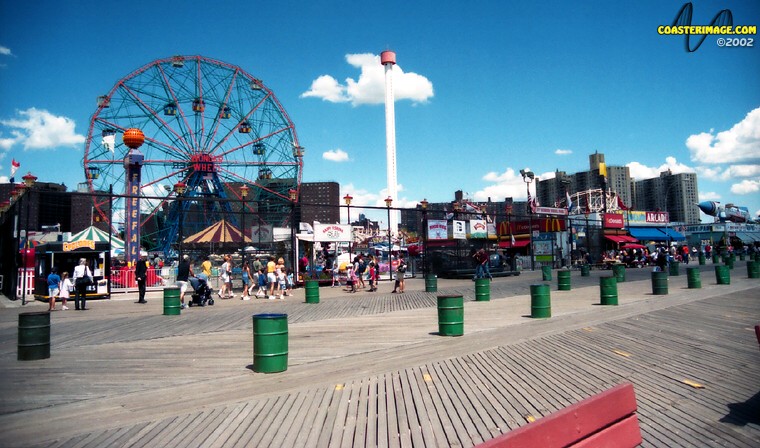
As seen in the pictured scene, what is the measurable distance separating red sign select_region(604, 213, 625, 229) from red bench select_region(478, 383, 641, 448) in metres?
53.7

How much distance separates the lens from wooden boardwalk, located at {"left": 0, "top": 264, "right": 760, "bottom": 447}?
4.93m

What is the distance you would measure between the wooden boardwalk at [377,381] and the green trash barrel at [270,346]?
0.20 metres

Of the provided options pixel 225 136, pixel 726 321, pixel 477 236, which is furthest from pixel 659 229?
pixel 726 321

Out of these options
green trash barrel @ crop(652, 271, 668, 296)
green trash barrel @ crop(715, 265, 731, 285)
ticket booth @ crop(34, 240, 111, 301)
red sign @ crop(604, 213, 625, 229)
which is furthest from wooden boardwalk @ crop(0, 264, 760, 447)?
red sign @ crop(604, 213, 625, 229)

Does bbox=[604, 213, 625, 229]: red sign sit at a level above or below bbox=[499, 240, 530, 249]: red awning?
above

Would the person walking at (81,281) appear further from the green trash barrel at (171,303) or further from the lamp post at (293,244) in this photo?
the lamp post at (293,244)

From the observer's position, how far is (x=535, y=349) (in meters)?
8.64

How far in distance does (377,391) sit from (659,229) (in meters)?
66.5

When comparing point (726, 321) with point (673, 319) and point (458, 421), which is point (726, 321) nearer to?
point (673, 319)

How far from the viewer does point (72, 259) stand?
22.8m

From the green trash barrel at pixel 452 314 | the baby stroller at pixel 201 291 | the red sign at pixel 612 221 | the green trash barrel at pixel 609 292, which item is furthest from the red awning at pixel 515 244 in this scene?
the green trash barrel at pixel 452 314

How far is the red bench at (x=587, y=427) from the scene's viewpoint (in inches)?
106

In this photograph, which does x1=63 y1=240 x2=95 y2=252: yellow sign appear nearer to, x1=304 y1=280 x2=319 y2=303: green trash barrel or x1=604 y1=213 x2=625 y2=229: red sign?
x1=304 y1=280 x2=319 y2=303: green trash barrel

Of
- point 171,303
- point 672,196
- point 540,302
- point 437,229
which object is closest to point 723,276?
point 540,302
